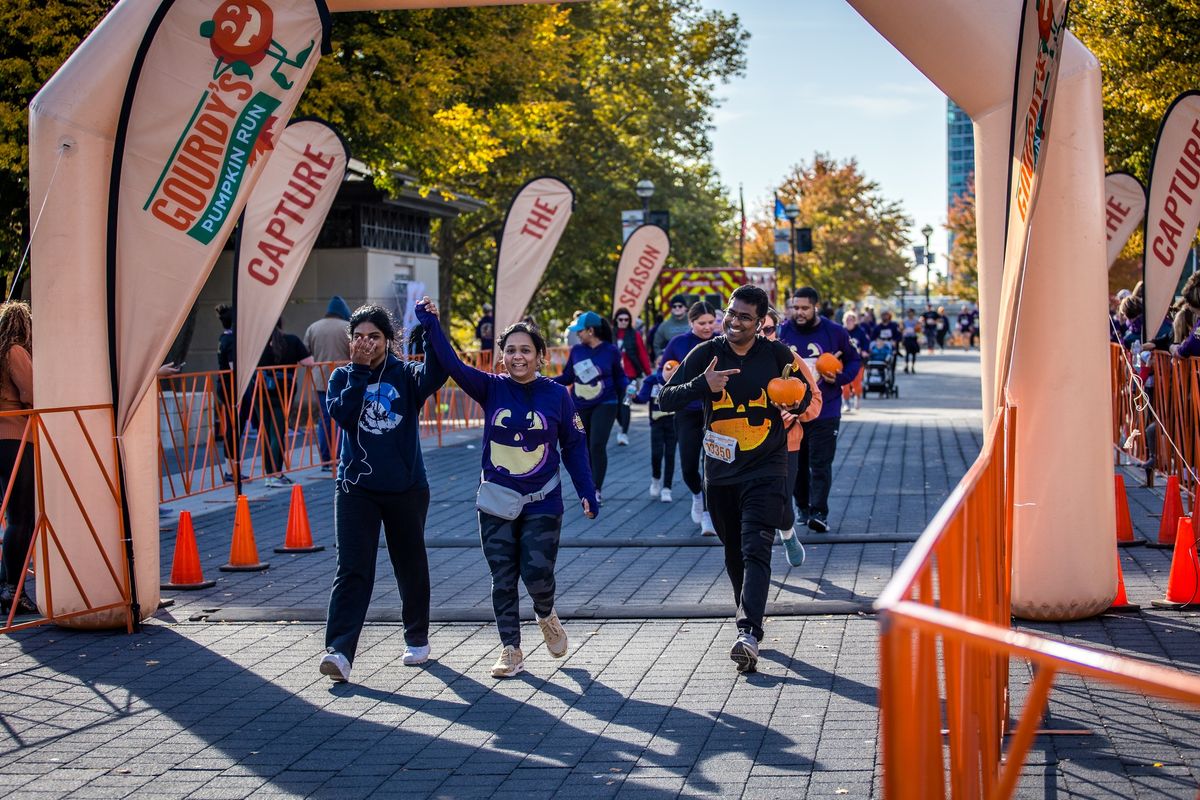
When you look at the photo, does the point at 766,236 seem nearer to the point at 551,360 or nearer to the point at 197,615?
the point at 551,360

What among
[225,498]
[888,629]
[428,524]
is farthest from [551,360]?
[888,629]

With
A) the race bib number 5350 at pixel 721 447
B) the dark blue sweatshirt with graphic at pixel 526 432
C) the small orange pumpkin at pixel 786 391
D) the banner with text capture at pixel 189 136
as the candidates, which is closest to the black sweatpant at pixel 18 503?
the banner with text capture at pixel 189 136

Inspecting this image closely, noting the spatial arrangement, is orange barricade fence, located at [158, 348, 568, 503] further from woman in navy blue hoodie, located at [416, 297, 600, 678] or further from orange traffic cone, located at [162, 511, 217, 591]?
woman in navy blue hoodie, located at [416, 297, 600, 678]

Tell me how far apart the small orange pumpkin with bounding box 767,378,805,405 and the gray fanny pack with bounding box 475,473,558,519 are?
3.97 feet

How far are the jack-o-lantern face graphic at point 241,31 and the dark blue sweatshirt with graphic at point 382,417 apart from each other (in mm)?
2072

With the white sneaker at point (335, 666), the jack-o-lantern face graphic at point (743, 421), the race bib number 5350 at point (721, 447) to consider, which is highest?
the jack-o-lantern face graphic at point (743, 421)

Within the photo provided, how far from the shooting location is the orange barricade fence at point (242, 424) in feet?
47.2

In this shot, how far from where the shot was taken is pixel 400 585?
7.18 m

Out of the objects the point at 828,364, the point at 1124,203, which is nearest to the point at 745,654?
the point at 828,364

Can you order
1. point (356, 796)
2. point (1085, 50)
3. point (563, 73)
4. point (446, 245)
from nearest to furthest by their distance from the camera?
1. point (356, 796)
2. point (1085, 50)
3. point (563, 73)
4. point (446, 245)

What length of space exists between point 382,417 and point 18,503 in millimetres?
2870

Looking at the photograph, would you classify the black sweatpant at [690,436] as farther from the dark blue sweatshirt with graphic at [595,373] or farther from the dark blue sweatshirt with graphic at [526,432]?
the dark blue sweatshirt with graphic at [526,432]

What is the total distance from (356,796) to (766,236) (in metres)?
66.9

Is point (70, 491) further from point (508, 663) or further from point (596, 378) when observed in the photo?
point (596, 378)
